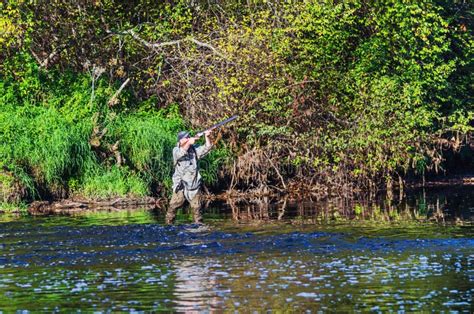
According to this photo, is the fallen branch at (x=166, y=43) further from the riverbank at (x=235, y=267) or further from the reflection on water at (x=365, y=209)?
the riverbank at (x=235, y=267)

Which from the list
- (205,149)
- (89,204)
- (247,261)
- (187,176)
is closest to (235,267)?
(247,261)

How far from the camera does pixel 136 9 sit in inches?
1086

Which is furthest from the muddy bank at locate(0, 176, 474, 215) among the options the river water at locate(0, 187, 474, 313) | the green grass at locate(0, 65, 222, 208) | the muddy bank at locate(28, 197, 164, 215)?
the river water at locate(0, 187, 474, 313)

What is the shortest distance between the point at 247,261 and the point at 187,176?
209 inches

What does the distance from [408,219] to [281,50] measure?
7258 millimetres

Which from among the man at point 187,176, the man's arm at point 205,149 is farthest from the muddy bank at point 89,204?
the man's arm at point 205,149

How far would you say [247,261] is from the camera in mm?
14484

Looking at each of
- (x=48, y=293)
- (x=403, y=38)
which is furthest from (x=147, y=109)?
(x=48, y=293)

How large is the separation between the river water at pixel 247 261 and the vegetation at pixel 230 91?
3.46 m

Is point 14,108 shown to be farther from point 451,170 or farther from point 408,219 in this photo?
point 451,170

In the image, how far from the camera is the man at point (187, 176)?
63.6ft

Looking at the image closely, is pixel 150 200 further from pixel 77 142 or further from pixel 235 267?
pixel 235 267

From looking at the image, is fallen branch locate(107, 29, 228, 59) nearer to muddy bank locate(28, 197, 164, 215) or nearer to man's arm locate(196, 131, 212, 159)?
muddy bank locate(28, 197, 164, 215)

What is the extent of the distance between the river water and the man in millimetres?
413
